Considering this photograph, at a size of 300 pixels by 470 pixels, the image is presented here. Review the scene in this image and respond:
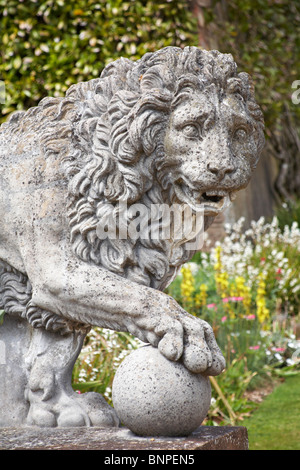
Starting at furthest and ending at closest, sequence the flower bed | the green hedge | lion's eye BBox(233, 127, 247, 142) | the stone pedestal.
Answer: the green hedge < the flower bed < lion's eye BBox(233, 127, 247, 142) < the stone pedestal

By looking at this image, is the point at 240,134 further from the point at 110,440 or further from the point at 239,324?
the point at 239,324

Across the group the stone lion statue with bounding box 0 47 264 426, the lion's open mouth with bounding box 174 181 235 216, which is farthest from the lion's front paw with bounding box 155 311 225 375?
the lion's open mouth with bounding box 174 181 235 216

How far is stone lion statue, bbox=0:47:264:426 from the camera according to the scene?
254 centimetres

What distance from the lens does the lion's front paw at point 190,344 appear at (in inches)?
94.7

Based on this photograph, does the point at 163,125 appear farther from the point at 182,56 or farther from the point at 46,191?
the point at 46,191

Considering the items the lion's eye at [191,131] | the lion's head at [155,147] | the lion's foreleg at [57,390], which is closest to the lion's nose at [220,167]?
the lion's head at [155,147]

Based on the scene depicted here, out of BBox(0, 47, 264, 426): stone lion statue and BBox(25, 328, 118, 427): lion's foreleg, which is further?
BBox(25, 328, 118, 427): lion's foreleg

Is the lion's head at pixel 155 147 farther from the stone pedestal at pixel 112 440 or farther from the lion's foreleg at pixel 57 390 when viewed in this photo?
the stone pedestal at pixel 112 440

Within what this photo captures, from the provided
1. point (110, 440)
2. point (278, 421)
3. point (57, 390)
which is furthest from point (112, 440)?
point (278, 421)

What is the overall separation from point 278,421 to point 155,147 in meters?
2.63

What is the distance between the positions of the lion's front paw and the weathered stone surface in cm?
26

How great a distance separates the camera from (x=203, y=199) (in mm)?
2625

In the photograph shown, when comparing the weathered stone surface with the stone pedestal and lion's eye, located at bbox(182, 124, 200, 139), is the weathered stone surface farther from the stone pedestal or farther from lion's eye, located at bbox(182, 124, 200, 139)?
lion's eye, located at bbox(182, 124, 200, 139)

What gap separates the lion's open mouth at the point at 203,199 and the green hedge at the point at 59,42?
12.2 ft
